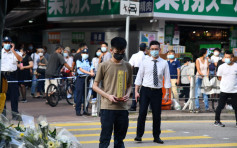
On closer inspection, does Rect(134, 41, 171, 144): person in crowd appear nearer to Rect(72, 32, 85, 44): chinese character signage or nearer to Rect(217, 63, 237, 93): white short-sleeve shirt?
Rect(217, 63, 237, 93): white short-sleeve shirt

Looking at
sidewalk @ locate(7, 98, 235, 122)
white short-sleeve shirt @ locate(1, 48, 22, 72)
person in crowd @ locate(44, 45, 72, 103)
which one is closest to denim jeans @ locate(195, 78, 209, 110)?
sidewalk @ locate(7, 98, 235, 122)

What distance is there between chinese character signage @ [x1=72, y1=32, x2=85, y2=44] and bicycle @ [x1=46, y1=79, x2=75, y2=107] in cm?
741

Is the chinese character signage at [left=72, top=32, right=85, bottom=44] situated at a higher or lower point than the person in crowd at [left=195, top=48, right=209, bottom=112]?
higher

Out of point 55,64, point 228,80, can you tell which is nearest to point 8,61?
point 55,64

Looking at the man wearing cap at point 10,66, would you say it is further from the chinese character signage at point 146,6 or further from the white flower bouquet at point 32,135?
the chinese character signage at point 146,6

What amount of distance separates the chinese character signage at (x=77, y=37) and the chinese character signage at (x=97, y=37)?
0.85 meters

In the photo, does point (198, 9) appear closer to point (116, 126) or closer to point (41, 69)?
point (41, 69)

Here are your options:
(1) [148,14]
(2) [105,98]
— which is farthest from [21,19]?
(2) [105,98]

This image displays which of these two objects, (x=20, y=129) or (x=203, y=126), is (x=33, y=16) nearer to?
(x=203, y=126)

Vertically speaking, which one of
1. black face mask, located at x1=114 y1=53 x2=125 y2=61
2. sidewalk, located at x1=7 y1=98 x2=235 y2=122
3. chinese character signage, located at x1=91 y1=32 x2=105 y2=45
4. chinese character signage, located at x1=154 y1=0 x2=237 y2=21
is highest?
chinese character signage, located at x1=154 y1=0 x2=237 y2=21

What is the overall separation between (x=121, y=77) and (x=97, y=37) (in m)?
16.0

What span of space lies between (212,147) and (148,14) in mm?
10910

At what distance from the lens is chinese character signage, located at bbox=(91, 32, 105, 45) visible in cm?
2272

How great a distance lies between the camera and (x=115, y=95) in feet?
23.5
